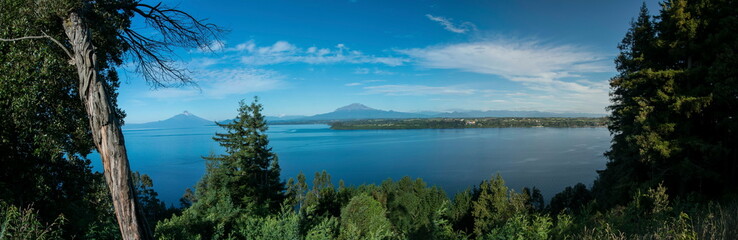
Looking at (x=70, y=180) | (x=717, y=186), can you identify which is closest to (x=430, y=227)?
(x=70, y=180)

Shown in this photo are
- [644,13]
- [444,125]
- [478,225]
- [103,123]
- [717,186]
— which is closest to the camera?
[103,123]

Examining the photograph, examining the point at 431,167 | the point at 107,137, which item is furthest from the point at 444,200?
the point at 431,167

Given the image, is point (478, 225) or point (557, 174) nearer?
point (478, 225)

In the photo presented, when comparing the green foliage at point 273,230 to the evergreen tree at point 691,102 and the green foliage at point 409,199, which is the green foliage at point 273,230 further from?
the green foliage at point 409,199

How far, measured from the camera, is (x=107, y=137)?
228 centimetres

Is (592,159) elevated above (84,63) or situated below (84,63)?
below

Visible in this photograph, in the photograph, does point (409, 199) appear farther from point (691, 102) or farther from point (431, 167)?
point (431, 167)

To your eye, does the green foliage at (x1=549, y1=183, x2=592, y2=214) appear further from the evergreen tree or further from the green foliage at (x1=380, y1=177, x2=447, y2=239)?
the evergreen tree

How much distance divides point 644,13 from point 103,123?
17527 millimetres

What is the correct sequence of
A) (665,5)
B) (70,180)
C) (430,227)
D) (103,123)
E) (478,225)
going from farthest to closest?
(478,225) → (665,5) → (70,180) → (430,227) → (103,123)

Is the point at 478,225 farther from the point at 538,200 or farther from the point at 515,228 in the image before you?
the point at 515,228

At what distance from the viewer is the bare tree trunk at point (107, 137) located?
226 centimetres

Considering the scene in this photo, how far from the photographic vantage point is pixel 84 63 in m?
2.29

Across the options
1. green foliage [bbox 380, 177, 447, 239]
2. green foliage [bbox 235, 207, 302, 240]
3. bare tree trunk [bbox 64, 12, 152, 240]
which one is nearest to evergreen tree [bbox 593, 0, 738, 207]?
green foliage [bbox 235, 207, 302, 240]
